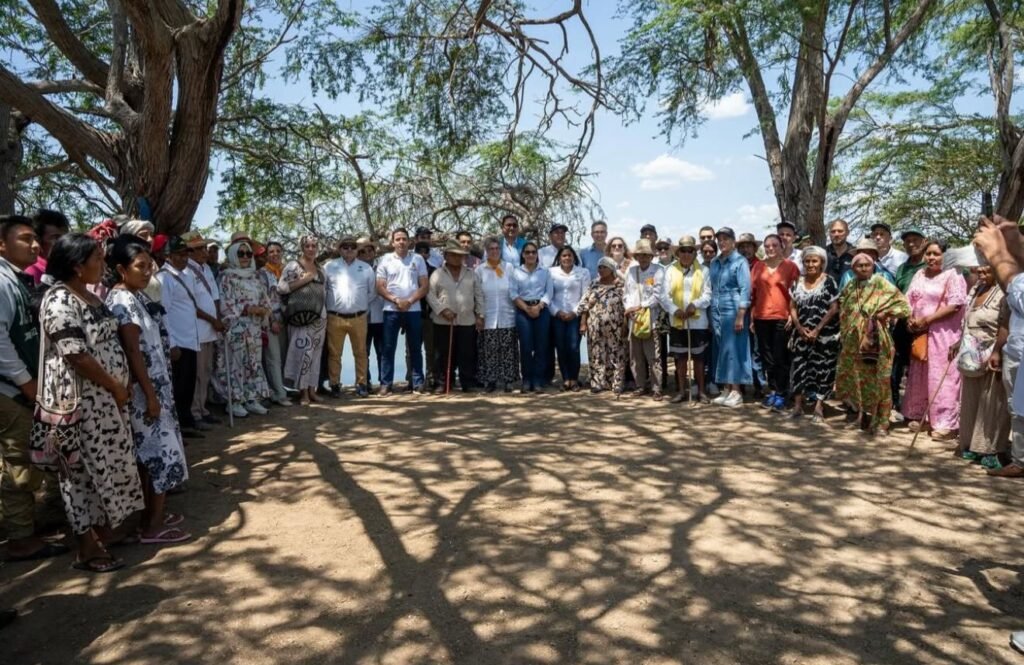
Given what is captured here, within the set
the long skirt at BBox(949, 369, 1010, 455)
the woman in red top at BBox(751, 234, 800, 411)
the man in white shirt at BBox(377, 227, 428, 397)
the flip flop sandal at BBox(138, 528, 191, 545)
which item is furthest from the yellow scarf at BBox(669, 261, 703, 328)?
the flip flop sandal at BBox(138, 528, 191, 545)

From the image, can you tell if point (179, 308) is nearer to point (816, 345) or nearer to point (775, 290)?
point (775, 290)

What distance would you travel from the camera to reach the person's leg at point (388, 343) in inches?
320

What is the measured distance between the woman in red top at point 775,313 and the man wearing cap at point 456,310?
10.0ft

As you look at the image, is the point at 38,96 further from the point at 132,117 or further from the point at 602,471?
the point at 602,471

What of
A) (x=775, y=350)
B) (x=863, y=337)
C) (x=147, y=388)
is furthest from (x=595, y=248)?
(x=147, y=388)

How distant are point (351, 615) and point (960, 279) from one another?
Result: 5783mm

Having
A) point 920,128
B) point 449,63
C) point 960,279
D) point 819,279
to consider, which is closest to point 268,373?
point 449,63

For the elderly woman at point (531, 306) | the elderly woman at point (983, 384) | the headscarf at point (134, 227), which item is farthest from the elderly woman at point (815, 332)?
the headscarf at point (134, 227)

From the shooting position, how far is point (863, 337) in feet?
Answer: 20.6

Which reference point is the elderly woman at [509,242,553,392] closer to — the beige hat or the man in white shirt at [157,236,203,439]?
the beige hat

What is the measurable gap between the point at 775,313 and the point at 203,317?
17.8ft

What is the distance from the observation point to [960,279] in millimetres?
6184

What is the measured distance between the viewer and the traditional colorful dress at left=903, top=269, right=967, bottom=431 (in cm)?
614

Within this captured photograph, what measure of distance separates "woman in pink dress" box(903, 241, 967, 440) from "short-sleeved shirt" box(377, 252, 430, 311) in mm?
5006
